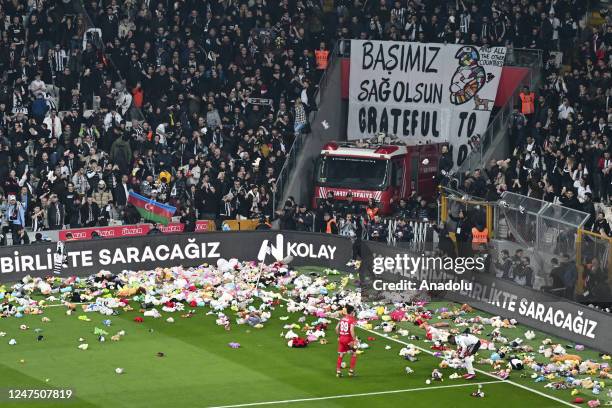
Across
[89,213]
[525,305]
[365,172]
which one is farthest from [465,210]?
[89,213]

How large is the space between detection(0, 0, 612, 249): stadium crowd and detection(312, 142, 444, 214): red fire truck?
801 mm

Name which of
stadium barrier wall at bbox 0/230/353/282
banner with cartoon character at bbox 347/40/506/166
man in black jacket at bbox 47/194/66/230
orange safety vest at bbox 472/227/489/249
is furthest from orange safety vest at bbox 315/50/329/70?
orange safety vest at bbox 472/227/489/249

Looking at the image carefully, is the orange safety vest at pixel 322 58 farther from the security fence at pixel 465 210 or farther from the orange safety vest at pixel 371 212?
the security fence at pixel 465 210

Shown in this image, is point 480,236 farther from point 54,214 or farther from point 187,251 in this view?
point 54,214

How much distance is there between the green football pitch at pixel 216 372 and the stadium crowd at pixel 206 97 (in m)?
10.2

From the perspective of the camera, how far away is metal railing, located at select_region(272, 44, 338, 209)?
51156mm

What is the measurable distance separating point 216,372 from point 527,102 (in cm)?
2128

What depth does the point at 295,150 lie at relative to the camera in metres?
52.3

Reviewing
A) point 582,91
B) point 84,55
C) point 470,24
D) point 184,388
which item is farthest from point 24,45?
point 184,388

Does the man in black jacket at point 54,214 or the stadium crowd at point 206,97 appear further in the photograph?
the stadium crowd at point 206,97

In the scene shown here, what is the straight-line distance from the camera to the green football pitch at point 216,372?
2967 cm

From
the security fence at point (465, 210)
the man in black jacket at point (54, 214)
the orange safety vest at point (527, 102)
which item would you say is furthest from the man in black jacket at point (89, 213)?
the orange safety vest at point (527, 102)

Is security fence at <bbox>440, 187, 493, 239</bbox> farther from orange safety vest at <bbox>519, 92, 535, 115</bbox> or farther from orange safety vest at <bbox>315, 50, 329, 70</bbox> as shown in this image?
orange safety vest at <bbox>315, 50, 329, 70</bbox>

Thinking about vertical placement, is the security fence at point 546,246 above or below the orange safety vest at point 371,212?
above
